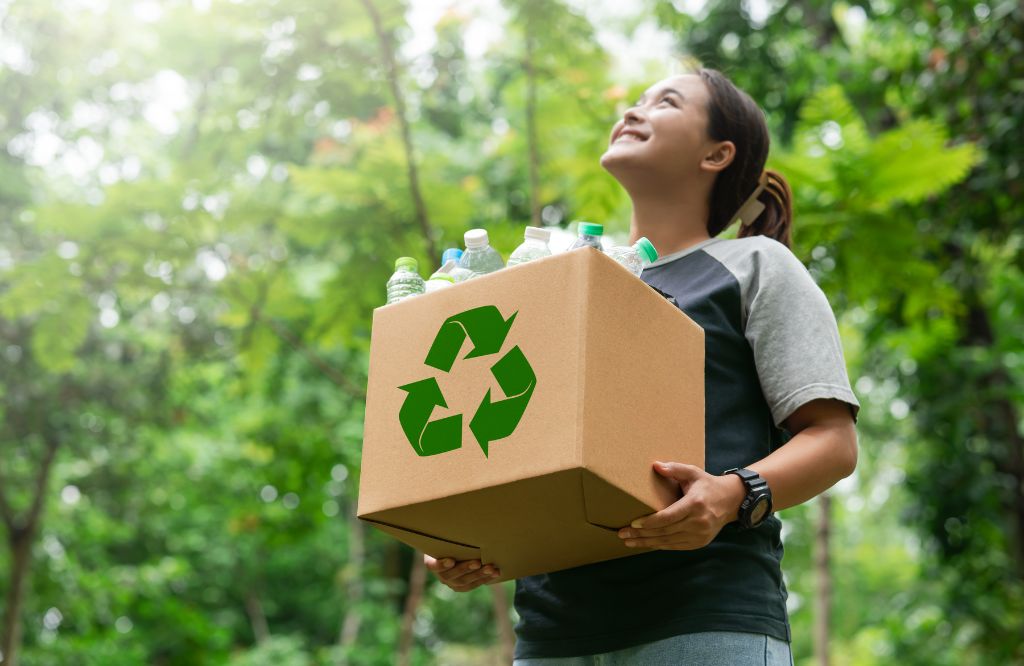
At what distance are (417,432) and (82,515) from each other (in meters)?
9.37

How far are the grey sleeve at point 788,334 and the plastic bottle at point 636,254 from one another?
14 cm

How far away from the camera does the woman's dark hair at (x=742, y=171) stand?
1900 mm

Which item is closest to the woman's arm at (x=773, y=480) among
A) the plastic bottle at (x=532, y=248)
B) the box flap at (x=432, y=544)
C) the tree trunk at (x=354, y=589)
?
the box flap at (x=432, y=544)

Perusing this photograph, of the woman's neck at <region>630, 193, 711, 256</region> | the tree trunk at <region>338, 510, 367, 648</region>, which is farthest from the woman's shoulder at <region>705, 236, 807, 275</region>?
the tree trunk at <region>338, 510, 367, 648</region>

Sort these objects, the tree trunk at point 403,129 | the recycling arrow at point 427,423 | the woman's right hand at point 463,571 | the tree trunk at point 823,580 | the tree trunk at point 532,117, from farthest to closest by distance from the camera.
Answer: the tree trunk at point 823,580 → the tree trunk at point 532,117 → the tree trunk at point 403,129 → the woman's right hand at point 463,571 → the recycling arrow at point 427,423

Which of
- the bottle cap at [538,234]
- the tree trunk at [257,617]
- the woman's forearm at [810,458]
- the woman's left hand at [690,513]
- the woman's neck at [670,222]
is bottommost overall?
the woman's left hand at [690,513]

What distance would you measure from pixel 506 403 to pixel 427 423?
0.13 meters

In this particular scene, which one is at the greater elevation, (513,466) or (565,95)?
(565,95)

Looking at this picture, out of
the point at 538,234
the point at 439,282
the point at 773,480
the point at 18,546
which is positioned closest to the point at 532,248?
the point at 538,234

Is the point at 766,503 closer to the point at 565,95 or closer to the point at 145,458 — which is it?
the point at 565,95

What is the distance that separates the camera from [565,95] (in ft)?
12.7

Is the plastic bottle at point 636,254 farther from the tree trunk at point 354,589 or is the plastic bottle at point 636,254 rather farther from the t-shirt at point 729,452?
the tree trunk at point 354,589

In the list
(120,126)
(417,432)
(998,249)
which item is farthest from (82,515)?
(417,432)

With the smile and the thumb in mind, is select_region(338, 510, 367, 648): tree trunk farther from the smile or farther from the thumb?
the thumb
